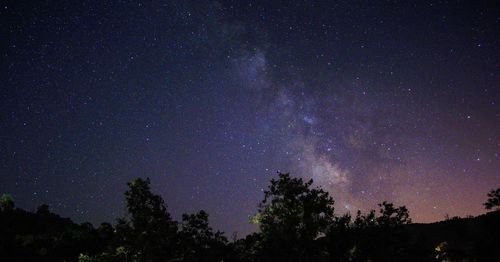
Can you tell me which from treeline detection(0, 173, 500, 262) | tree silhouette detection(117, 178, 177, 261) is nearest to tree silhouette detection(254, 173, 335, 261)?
treeline detection(0, 173, 500, 262)

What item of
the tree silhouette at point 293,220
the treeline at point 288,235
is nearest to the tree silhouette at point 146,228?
the treeline at point 288,235

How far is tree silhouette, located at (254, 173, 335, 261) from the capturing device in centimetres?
2305

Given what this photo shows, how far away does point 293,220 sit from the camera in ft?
76.9

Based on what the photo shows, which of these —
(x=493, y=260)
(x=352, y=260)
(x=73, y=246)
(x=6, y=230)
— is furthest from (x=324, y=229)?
(x=6, y=230)

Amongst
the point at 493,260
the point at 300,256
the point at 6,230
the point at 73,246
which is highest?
the point at 6,230

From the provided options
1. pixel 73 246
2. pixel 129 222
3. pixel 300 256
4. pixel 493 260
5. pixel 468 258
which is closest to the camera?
pixel 129 222

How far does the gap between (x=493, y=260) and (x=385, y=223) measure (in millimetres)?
11163

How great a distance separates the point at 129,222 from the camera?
838 inches

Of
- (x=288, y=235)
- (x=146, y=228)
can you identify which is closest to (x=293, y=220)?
(x=288, y=235)

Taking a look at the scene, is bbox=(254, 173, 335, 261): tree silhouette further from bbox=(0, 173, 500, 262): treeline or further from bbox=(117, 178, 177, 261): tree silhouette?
bbox=(117, 178, 177, 261): tree silhouette

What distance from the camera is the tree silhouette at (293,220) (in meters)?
23.0

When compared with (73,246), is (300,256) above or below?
below

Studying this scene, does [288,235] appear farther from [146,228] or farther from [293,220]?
[146,228]

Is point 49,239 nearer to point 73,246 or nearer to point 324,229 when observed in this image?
point 73,246
